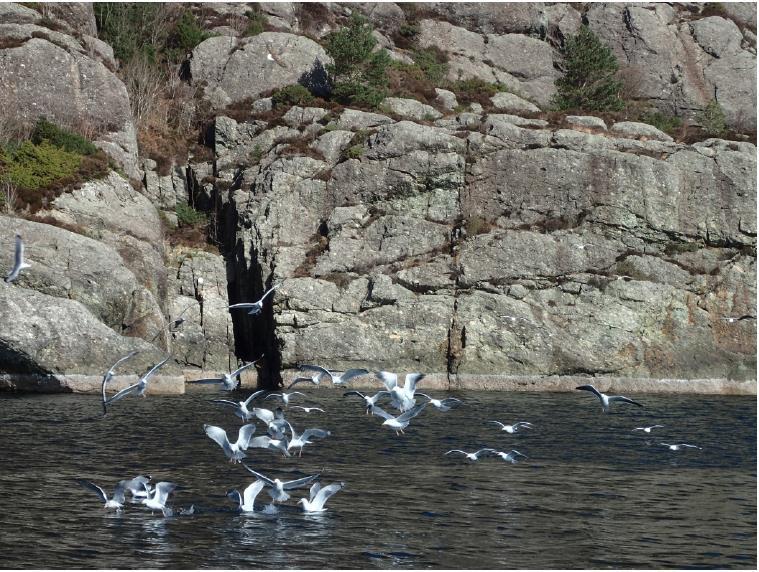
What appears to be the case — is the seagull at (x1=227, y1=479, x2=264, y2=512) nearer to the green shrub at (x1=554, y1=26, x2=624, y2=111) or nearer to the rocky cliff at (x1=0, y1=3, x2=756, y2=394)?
the rocky cliff at (x1=0, y1=3, x2=756, y2=394)

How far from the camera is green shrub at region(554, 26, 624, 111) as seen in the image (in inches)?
2547

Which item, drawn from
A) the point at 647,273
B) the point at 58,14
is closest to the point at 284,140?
the point at 58,14

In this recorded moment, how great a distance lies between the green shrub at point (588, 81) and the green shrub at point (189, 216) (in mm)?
24510

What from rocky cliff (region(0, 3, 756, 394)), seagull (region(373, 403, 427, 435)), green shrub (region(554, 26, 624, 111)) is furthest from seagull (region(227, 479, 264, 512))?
green shrub (region(554, 26, 624, 111))

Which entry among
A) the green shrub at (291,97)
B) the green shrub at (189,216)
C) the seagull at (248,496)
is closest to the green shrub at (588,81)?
the green shrub at (291,97)

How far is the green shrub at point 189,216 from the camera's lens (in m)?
54.6

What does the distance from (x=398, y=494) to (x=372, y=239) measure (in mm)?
27934

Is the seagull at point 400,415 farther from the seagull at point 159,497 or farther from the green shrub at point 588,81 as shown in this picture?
the green shrub at point 588,81

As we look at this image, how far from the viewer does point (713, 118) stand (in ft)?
219

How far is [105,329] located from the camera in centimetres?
3978

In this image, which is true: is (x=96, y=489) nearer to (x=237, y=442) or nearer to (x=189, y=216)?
(x=237, y=442)

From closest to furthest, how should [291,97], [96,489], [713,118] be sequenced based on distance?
[96,489]
[291,97]
[713,118]

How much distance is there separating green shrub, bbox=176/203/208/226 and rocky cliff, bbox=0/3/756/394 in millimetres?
757

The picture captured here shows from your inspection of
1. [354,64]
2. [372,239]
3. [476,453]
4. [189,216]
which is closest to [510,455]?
[476,453]
